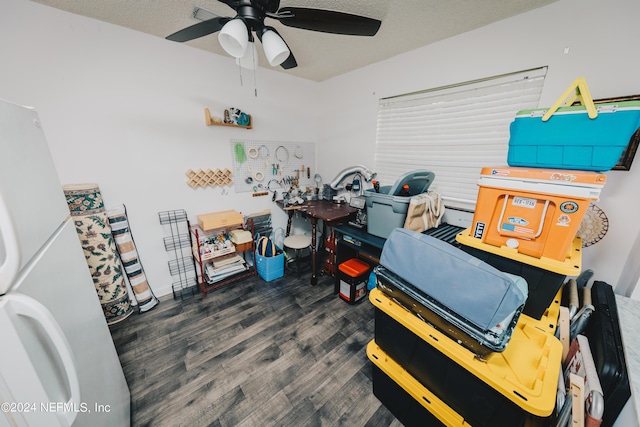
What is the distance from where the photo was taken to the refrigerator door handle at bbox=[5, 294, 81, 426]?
52cm

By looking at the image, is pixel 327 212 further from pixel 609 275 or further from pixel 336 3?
pixel 609 275

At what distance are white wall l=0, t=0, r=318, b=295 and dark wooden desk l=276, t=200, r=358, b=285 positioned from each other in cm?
80

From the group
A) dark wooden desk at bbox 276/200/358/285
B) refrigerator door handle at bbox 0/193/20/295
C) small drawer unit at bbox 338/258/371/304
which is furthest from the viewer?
dark wooden desk at bbox 276/200/358/285

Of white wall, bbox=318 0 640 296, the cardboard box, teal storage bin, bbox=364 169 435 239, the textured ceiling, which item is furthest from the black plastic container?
the textured ceiling

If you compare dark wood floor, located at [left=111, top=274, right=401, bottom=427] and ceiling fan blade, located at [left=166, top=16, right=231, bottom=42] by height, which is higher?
ceiling fan blade, located at [left=166, top=16, right=231, bottom=42]

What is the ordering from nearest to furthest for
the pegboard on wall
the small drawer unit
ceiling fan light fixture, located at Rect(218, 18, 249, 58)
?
1. ceiling fan light fixture, located at Rect(218, 18, 249, 58)
2. the small drawer unit
3. the pegboard on wall

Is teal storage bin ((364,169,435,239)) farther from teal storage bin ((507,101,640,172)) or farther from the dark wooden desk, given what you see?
teal storage bin ((507,101,640,172))

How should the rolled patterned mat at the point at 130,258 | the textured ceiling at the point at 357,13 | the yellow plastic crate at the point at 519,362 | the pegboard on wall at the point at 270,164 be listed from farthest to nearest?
1. the pegboard on wall at the point at 270,164
2. the rolled patterned mat at the point at 130,258
3. the textured ceiling at the point at 357,13
4. the yellow plastic crate at the point at 519,362

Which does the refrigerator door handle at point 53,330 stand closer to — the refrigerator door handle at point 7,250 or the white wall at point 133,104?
the refrigerator door handle at point 7,250

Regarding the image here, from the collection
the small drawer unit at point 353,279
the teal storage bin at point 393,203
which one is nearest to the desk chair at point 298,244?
the small drawer unit at point 353,279

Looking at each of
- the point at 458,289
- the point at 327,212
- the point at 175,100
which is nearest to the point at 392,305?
the point at 458,289

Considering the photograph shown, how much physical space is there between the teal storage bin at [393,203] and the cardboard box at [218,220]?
4.67 feet

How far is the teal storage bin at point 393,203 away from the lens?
1.75m

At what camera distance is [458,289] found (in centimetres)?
87
